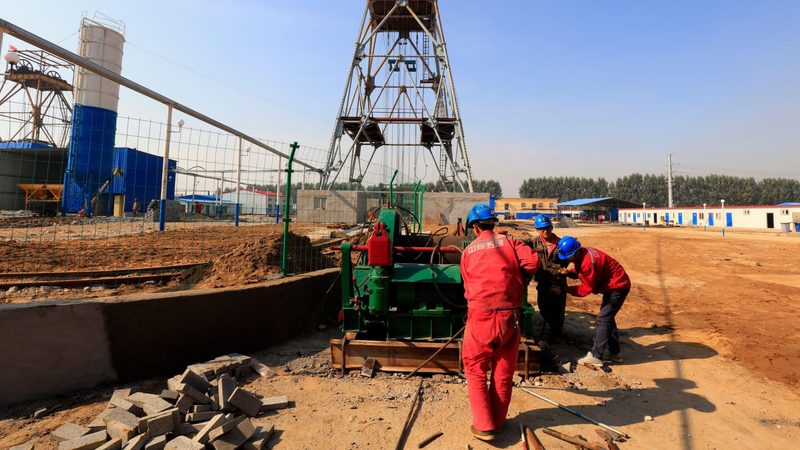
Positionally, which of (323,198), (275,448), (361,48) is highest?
(361,48)

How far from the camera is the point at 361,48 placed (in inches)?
643

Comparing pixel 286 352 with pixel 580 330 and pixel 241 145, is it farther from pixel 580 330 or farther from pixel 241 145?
pixel 241 145

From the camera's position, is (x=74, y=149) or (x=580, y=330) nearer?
(x=580, y=330)

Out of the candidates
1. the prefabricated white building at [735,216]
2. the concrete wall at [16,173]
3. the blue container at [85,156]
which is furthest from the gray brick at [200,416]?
the prefabricated white building at [735,216]

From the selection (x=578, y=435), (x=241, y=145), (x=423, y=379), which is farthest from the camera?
(x=241, y=145)

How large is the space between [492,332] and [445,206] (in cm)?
1114

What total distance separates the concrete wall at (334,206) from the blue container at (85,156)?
7.97 meters

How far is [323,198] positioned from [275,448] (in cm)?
1130

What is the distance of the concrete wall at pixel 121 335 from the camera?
2.99 meters

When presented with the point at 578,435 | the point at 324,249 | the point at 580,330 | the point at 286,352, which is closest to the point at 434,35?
the point at 324,249

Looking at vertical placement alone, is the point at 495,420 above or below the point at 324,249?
below

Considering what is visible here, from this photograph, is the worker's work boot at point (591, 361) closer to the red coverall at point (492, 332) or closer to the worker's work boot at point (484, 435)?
the red coverall at point (492, 332)

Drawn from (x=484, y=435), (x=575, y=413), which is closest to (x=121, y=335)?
(x=484, y=435)

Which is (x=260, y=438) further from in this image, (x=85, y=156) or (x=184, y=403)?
(x=85, y=156)
